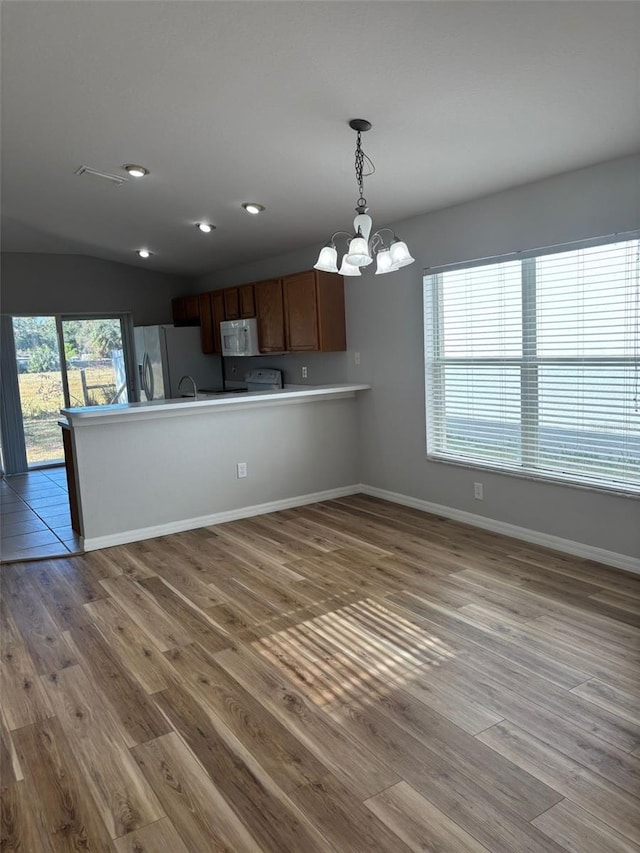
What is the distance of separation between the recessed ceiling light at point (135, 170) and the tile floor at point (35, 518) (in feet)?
8.60

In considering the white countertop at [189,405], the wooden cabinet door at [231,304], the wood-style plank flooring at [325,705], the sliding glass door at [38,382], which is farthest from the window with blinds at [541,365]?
the sliding glass door at [38,382]

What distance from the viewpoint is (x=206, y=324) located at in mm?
7184

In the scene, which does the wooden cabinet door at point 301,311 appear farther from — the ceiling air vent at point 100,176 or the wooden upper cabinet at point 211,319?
the ceiling air vent at point 100,176

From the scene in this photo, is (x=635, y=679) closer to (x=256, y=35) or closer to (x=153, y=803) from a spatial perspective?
(x=153, y=803)

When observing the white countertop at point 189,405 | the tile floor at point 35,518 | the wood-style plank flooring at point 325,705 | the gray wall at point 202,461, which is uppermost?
the white countertop at point 189,405

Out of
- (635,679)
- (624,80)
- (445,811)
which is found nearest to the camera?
(445,811)

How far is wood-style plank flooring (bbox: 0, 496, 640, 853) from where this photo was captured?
1.76 m

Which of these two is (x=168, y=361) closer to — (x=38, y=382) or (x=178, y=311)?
(x=178, y=311)

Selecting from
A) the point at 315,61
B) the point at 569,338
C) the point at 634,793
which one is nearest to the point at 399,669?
the point at 634,793

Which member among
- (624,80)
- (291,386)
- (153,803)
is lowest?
(153,803)

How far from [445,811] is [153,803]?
2.88ft

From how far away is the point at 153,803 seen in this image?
1859 mm

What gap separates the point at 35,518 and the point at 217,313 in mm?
2962

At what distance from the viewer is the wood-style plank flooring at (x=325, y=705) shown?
176 centimetres
